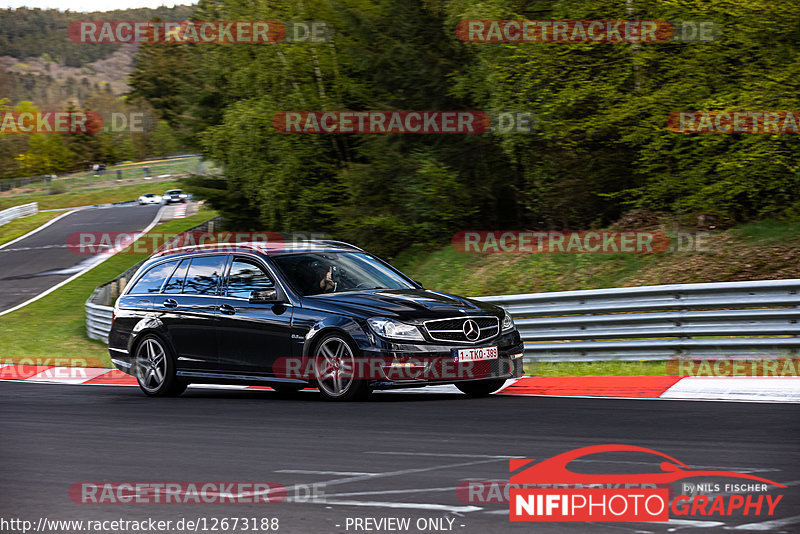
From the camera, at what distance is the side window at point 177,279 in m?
12.5

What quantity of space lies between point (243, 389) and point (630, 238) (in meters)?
9.13

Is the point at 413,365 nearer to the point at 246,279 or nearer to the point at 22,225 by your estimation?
the point at 246,279

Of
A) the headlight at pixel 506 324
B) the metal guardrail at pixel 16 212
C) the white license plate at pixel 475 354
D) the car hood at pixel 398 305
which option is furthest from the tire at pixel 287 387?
the metal guardrail at pixel 16 212

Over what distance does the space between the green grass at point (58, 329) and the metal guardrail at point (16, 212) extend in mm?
24777

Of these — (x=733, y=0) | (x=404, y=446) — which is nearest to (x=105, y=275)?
(x=733, y=0)

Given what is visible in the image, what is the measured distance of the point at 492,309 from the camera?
11.0 meters

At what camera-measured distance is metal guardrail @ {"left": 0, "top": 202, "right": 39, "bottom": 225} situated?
63.5 meters

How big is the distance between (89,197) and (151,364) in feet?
246

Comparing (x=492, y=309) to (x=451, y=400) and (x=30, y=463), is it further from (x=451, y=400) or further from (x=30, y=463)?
(x=30, y=463)

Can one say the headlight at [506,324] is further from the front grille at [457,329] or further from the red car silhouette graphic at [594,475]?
the red car silhouette graphic at [594,475]

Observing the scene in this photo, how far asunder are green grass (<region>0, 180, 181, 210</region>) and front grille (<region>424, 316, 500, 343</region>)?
71098 mm

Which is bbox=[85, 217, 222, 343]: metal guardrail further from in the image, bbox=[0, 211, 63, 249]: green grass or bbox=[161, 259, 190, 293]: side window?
A: bbox=[0, 211, 63, 249]: green grass

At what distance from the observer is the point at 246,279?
1168 centimetres

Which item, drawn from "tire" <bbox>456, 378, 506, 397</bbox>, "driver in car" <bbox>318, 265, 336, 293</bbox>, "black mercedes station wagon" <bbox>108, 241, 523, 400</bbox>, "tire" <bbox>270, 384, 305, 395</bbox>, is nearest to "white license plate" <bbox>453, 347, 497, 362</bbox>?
"black mercedes station wagon" <bbox>108, 241, 523, 400</bbox>
